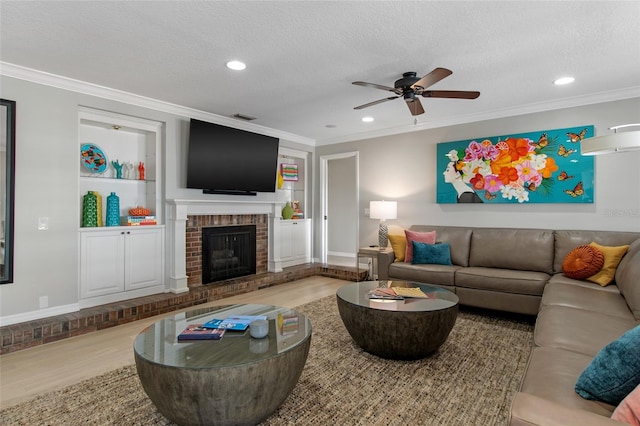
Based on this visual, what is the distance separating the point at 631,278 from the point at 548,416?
2.33 metres

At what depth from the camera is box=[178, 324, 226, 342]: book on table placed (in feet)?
6.35

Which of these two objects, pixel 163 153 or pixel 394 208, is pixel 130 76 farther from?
pixel 394 208

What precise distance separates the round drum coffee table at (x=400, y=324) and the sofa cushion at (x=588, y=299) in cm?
88

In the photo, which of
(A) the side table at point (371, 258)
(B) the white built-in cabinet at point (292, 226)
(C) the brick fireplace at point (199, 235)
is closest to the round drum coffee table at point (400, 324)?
(A) the side table at point (371, 258)

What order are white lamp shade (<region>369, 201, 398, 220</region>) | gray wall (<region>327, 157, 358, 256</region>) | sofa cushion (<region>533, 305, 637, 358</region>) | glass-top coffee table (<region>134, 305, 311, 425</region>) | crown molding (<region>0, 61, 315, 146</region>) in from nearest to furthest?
1. glass-top coffee table (<region>134, 305, 311, 425</region>)
2. sofa cushion (<region>533, 305, 637, 358</region>)
3. crown molding (<region>0, 61, 315, 146</region>)
4. white lamp shade (<region>369, 201, 398, 220</region>)
5. gray wall (<region>327, 157, 358, 256</region>)

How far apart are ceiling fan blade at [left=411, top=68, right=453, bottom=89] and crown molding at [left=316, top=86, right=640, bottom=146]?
2086 millimetres

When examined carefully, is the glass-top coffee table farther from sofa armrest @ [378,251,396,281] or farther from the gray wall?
the gray wall

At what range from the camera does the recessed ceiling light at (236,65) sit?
302cm

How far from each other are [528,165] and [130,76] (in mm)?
4548

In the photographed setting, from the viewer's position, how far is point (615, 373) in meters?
1.22

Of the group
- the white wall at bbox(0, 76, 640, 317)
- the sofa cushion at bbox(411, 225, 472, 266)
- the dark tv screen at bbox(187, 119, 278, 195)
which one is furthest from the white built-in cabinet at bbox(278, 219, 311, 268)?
the sofa cushion at bbox(411, 225, 472, 266)

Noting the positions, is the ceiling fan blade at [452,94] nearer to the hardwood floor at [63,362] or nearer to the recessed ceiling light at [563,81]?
the recessed ceiling light at [563,81]

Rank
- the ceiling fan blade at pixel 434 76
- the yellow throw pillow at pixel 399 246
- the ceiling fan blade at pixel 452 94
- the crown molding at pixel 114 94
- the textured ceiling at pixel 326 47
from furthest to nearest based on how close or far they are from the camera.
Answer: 1. the yellow throw pillow at pixel 399 246
2. the crown molding at pixel 114 94
3. the ceiling fan blade at pixel 452 94
4. the ceiling fan blade at pixel 434 76
5. the textured ceiling at pixel 326 47

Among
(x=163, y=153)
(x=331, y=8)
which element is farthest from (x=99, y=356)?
(x=331, y=8)
